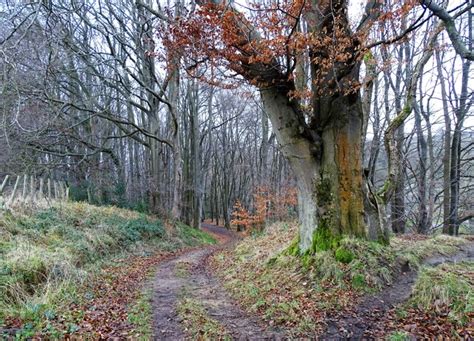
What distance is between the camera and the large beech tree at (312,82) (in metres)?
5.10

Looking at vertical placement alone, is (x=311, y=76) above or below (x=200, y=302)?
above

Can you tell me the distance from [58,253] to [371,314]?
5.93 meters

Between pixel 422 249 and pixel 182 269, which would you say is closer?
pixel 422 249

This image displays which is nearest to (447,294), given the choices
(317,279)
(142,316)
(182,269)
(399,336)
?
(399,336)

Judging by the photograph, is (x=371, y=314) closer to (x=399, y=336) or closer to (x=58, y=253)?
(x=399, y=336)

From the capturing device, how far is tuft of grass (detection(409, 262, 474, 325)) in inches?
145

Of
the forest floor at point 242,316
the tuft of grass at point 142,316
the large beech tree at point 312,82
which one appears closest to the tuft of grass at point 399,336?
the forest floor at point 242,316

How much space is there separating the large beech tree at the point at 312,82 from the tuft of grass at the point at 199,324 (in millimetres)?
2363

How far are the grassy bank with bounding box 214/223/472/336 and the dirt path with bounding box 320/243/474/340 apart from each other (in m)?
0.11

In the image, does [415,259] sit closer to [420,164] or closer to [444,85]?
[420,164]

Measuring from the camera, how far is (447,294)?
4.04 metres

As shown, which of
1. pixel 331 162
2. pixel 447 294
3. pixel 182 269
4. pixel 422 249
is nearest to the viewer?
pixel 447 294

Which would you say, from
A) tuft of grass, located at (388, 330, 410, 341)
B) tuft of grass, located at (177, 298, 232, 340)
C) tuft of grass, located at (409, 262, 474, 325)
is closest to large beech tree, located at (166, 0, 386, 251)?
tuft of grass, located at (409, 262, 474, 325)

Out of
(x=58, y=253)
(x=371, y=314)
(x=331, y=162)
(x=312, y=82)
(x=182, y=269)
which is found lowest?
(x=182, y=269)
